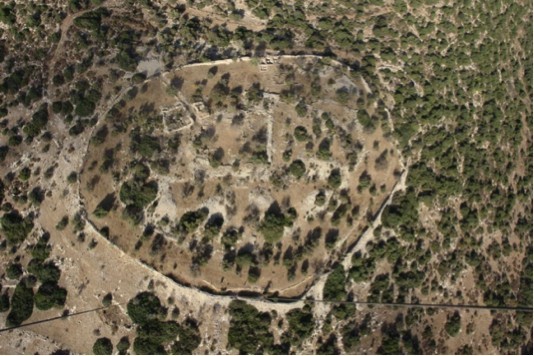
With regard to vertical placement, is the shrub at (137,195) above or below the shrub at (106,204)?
above

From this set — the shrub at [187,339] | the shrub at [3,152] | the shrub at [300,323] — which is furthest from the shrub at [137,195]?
the shrub at [300,323]

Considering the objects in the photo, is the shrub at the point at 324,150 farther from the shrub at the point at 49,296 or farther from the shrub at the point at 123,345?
the shrub at the point at 49,296

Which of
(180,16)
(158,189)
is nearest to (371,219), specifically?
(158,189)

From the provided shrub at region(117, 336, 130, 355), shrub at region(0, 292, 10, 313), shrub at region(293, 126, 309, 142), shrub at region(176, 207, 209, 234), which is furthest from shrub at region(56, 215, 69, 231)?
shrub at region(293, 126, 309, 142)

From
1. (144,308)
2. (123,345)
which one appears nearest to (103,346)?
(123,345)

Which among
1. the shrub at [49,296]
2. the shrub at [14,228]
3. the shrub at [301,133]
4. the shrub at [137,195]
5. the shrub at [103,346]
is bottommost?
the shrub at [103,346]

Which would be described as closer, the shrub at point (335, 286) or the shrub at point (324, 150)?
the shrub at point (335, 286)

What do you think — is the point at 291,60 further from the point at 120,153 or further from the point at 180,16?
the point at 120,153

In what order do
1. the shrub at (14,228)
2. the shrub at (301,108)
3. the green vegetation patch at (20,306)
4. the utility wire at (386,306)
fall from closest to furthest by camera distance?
the green vegetation patch at (20,306)
the utility wire at (386,306)
the shrub at (14,228)
the shrub at (301,108)

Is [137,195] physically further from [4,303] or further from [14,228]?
[4,303]
